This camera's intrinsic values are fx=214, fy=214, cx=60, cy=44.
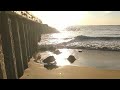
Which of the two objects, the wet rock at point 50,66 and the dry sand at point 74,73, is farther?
the wet rock at point 50,66

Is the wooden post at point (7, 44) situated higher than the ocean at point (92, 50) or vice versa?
the wooden post at point (7, 44)

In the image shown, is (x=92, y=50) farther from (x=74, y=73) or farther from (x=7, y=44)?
(x=7, y=44)

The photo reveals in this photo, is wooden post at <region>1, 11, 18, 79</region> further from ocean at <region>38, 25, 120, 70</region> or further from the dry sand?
ocean at <region>38, 25, 120, 70</region>

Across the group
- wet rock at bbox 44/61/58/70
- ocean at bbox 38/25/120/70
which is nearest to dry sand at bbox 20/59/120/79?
wet rock at bbox 44/61/58/70

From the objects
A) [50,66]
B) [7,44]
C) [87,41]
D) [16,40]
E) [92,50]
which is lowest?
[87,41]

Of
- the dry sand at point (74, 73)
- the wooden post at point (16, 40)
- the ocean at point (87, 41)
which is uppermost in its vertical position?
the wooden post at point (16, 40)

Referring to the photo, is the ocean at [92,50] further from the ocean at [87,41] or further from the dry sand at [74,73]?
the dry sand at [74,73]

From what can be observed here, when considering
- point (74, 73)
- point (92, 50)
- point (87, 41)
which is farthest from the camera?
point (87, 41)

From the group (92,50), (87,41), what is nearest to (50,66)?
(92,50)

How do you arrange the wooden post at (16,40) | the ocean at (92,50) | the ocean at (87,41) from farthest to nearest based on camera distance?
the ocean at (87,41)
the ocean at (92,50)
the wooden post at (16,40)

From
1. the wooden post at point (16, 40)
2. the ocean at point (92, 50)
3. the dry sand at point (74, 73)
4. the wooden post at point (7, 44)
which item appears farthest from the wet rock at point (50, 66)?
the wooden post at point (7, 44)

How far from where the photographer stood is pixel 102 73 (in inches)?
457
